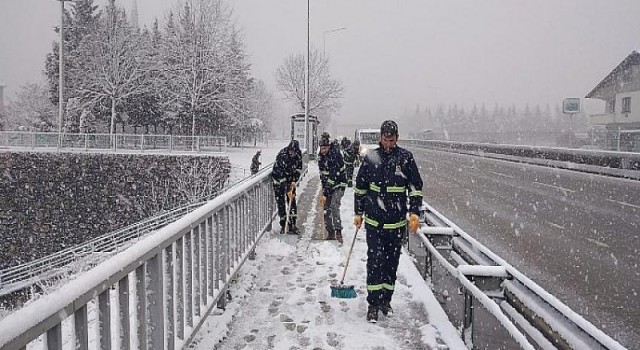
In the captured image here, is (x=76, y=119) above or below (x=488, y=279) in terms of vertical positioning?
above

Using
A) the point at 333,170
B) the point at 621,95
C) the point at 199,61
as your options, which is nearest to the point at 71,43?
the point at 199,61

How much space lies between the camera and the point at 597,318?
5.48m

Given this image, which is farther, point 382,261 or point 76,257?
point 76,257

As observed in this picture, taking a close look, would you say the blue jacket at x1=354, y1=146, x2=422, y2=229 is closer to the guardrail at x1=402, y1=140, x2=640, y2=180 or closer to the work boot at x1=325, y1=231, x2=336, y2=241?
the work boot at x1=325, y1=231, x2=336, y2=241

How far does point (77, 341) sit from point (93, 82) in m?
46.7

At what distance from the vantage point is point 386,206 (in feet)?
17.8

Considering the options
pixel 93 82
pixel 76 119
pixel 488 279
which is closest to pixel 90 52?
pixel 93 82

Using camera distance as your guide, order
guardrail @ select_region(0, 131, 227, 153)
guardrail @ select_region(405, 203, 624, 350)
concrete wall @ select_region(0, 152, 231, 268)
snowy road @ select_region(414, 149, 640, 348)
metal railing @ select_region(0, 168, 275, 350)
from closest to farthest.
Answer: metal railing @ select_region(0, 168, 275, 350), guardrail @ select_region(405, 203, 624, 350), snowy road @ select_region(414, 149, 640, 348), concrete wall @ select_region(0, 152, 231, 268), guardrail @ select_region(0, 131, 227, 153)

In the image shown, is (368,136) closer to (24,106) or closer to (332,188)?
(332,188)

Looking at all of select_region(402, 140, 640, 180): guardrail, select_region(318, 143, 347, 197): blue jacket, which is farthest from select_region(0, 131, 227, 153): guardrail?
select_region(318, 143, 347, 197): blue jacket

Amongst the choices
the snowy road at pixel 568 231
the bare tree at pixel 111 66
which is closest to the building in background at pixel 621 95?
the snowy road at pixel 568 231

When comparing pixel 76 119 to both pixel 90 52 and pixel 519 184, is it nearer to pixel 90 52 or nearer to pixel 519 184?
pixel 90 52

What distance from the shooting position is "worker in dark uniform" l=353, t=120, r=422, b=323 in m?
5.42

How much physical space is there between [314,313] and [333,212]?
4027 millimetres
